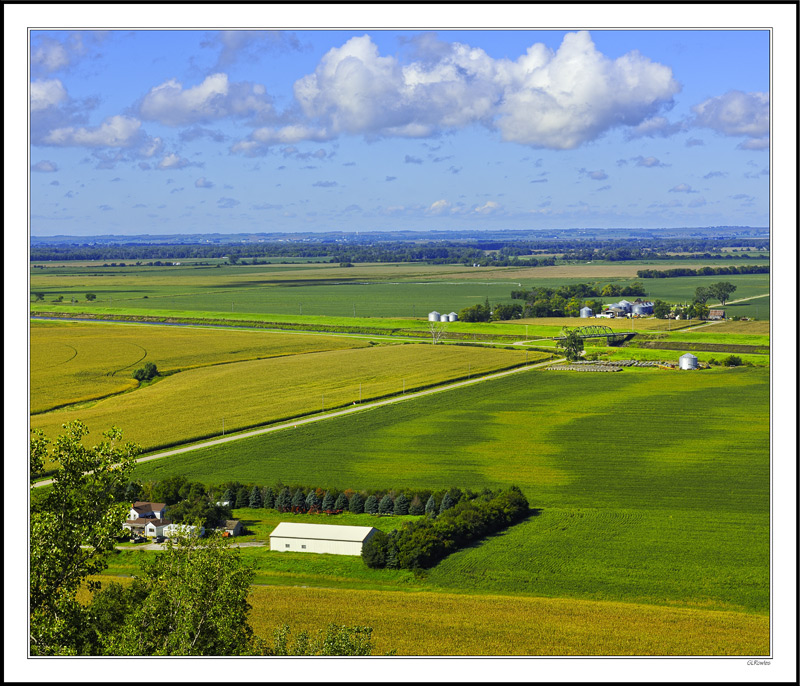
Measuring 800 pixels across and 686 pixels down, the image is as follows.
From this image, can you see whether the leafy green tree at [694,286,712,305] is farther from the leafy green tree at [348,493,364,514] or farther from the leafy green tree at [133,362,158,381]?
the leafy green tree at [348,493,364,514]

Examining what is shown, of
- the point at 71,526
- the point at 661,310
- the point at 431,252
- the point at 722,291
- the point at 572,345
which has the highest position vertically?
the point at 431,252

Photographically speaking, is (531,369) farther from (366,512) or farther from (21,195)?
(21,195)

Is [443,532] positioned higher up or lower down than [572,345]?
lower down

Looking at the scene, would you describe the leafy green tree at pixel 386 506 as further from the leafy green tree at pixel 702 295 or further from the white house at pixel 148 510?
the leafy green tree at pixel 702 295

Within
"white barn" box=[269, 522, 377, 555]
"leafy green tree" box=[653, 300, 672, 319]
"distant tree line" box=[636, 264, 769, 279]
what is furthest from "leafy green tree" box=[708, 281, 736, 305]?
"white barn" box=[269, 522, 377, 555]

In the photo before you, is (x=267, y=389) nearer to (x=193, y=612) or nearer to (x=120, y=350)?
(x=120, y=350)

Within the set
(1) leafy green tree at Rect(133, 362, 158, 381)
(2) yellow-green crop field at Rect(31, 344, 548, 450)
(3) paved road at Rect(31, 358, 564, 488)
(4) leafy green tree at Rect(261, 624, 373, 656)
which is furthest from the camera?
(1) leafy green tree at Rect(133, 362, 158, 381)

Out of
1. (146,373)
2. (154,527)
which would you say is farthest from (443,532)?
(146,373)
